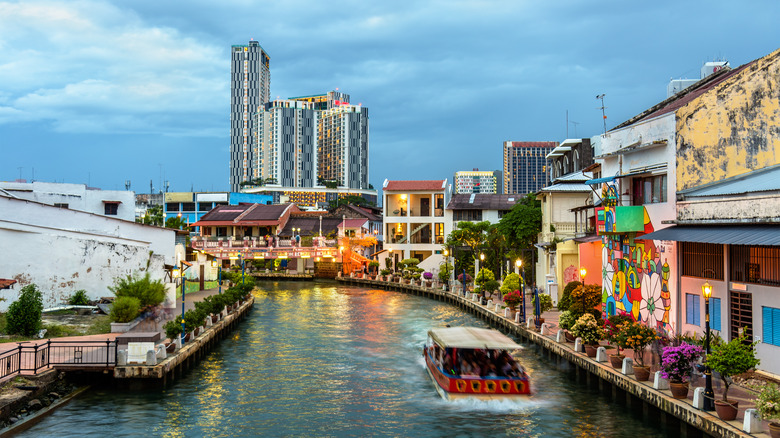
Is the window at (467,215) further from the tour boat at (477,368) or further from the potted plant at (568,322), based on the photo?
the tour boat at (477,368)

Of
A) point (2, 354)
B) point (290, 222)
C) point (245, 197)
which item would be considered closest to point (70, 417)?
point (2, 354)

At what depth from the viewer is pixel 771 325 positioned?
22.0 metres

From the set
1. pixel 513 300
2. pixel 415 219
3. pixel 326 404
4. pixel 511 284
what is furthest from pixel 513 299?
pixel 415 219

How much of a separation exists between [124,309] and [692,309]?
27007 millimetres

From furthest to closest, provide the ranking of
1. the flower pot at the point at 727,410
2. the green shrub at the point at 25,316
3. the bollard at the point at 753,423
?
the green shrub at the point at 25,316 → the flower pot at the point at 727,410 → the bollard at the point at 753,423

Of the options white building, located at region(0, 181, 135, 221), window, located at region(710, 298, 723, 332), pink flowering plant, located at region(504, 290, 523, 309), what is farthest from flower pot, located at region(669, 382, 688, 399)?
white building, located at region(0, 181, 135, 221)

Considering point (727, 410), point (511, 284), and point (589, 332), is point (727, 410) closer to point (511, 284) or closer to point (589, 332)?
point (589, 332)

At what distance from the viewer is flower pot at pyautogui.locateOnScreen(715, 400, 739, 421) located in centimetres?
1772

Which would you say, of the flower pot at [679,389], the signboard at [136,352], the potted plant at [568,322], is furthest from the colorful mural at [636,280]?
the signboard at [136,352]

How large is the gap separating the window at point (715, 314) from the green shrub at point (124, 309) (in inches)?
1077

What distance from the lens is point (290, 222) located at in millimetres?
95812

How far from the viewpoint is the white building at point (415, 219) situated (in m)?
84.2

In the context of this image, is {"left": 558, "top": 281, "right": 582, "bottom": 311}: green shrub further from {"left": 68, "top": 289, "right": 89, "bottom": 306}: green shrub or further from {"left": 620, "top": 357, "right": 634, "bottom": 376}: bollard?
{"left": 68, "top": 289, "right": 89, "bottom": 306}: green shrub

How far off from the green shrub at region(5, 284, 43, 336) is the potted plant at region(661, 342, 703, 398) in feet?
88.3
